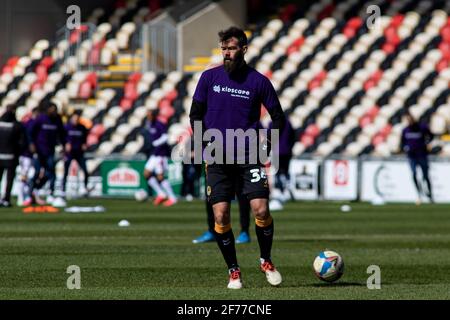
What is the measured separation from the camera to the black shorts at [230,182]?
11.4 metres

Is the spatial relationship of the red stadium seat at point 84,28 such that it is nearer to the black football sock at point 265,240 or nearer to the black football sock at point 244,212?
the black football sock at point 244,212

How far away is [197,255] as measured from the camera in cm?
1541

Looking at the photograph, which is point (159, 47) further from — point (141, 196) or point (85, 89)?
point (141, 196)

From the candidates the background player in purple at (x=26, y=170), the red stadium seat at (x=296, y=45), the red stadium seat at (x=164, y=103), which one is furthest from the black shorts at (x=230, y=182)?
the red stadium seat at (x=296, y=45)

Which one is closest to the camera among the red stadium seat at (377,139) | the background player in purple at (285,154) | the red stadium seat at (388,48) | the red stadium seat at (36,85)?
the background player in purple at (285,154)

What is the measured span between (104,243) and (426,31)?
2391 centimetres

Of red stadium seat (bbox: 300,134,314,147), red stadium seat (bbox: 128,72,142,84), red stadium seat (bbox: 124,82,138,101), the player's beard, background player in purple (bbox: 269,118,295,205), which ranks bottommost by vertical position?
background player in purple (bbox: 269,118,295,205)

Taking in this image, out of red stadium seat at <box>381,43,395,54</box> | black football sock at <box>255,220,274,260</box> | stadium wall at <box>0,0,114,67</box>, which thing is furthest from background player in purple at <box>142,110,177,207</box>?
black football sock at <box>255,220,274,260</box>

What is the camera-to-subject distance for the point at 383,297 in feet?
34.4

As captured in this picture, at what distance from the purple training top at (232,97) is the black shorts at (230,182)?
153 mm

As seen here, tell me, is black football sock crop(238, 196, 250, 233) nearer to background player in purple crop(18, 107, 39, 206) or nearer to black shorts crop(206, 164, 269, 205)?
black shorts crop(206, 164, 269, 205)

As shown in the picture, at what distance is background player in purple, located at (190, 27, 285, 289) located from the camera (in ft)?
36.8

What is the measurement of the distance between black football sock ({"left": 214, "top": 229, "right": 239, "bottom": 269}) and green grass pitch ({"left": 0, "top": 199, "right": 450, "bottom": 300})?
0.29 m
